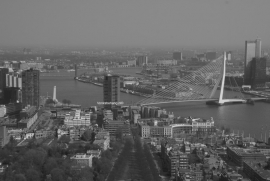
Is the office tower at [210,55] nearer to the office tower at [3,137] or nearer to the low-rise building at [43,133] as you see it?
the low-rise building at [43,133]

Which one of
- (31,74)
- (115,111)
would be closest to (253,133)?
(115,111)

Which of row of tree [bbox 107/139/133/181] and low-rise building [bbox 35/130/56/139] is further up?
low-rise building [bbox 35/130/56/139]

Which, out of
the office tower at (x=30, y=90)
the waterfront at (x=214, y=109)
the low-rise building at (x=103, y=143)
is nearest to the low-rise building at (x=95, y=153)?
the low-rise building at (x=103, y=143)

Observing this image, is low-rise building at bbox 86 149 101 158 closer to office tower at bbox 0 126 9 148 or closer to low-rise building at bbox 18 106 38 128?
office tower at bbox 0 126 9 148

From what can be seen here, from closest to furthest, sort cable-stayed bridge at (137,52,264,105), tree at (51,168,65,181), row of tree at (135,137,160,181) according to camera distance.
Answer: tree at (51,168,65,181)
row of tree at (135,137,160,181)
cable-stayed bridge at (137,52,264,105)

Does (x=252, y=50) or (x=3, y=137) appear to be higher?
(x=252, y=50)

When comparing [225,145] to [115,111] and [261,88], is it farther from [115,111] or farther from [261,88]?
[261,88]

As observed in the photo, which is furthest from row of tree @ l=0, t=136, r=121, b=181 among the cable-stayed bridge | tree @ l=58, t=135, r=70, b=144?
the cable-stayed bridge

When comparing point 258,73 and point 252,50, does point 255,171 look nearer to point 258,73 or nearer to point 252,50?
point 258,73

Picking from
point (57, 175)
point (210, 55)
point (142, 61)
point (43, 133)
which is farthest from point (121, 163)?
point (142, 61)
